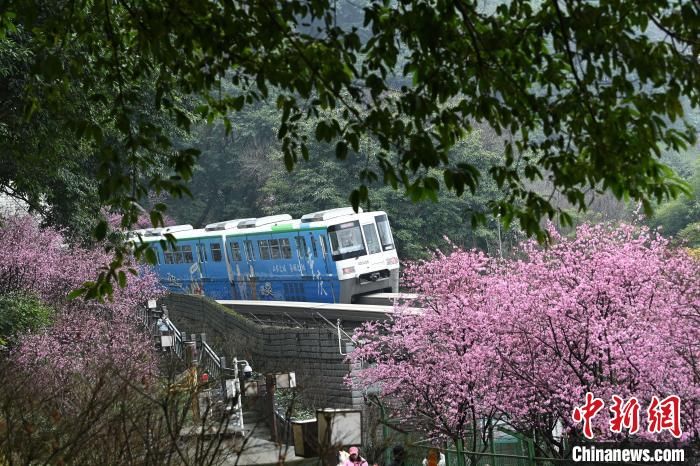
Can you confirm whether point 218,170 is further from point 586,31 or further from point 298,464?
point 586,31

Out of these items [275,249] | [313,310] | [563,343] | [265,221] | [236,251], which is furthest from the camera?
[236,251]

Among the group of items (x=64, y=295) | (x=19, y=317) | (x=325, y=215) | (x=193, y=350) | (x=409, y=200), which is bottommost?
(x=193, y=350)

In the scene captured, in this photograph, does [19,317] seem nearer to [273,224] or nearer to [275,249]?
[275,249]

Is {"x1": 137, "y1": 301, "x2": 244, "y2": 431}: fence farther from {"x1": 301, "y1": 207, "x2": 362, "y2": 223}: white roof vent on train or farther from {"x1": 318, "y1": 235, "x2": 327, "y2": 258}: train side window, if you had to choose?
{"x1": 301, "y1": 207, "x2": 362, "y2": 223}: white roof vent on train

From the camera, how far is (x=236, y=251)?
39500mm

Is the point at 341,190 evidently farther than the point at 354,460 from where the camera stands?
Yes

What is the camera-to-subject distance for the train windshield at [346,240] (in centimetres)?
3462

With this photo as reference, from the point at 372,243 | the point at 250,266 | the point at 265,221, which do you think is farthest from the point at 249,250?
the point at 372,243

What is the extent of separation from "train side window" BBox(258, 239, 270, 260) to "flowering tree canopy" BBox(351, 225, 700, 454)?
14465 millimetres

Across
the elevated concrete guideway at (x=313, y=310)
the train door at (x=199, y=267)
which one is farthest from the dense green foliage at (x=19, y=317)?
the train door at (x=199, y=267)

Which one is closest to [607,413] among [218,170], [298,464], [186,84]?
[298,464]

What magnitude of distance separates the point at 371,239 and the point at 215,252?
7701mm

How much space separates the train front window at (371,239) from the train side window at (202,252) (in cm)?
841

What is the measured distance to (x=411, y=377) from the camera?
2314cm
